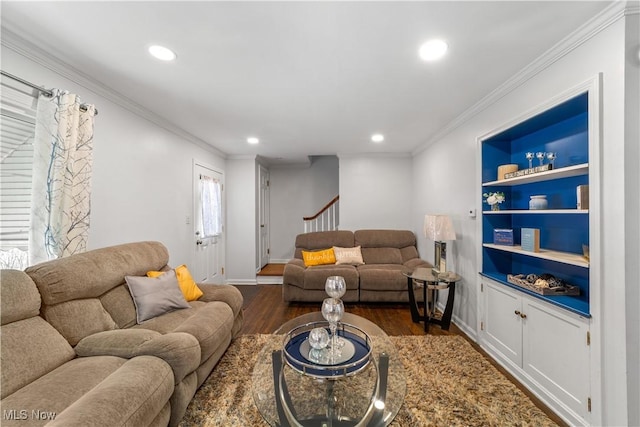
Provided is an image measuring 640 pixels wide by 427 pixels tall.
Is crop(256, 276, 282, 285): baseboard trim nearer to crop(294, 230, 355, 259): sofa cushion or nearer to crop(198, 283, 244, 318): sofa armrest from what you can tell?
crop(294, 230, 355, 259): sofa cushion

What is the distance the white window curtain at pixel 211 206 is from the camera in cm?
395

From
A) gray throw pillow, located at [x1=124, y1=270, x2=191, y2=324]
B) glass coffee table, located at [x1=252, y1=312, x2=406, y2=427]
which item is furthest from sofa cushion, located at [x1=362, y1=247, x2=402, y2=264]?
gray throw pillow, located at [x1=124, y1=270, x2=191, y2=324]

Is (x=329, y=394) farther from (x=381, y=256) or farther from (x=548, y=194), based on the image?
(x=381, y=256)

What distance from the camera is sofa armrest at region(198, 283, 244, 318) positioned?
249 cm

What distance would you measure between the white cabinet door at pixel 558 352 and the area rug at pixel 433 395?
0.20 meters

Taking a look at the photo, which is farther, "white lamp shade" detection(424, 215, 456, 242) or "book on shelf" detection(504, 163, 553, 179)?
"white lamp shade" detection(424, 215, 456, 242)

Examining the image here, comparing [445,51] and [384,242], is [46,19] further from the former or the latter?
[384,242]

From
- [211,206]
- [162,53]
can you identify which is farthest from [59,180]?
[211,206]

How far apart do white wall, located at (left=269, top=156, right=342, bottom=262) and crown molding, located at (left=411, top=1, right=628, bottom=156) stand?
3.67 metres

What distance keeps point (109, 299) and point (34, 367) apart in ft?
2.10

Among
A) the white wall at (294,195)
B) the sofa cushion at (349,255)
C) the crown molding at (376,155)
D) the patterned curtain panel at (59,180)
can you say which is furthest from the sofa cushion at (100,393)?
the white wall at (294,195)

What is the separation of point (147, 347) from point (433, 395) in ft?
6.56

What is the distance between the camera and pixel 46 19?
1.46 meters

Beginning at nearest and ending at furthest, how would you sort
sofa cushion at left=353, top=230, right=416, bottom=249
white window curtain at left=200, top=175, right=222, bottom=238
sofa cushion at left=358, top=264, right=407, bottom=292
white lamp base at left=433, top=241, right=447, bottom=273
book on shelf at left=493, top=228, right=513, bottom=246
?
book on shelf at left=493, top=228, right=513, bottom=246 < white lamp base at left=433, top=241, right=447, bottom=273 < sofa cushion at left=358, top=264, right=407, bottom=292 < white window curtain at left=200, top=175, right=222, bottom=238 < sofa cushion at left=353, top=230, right=416, bottom=249
